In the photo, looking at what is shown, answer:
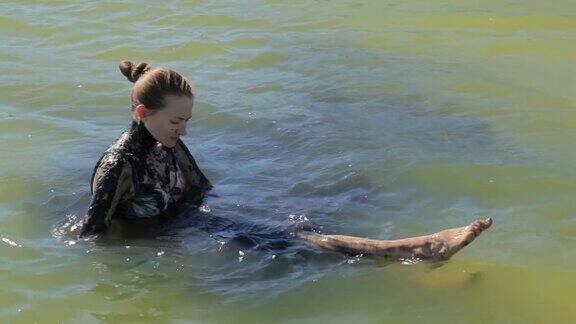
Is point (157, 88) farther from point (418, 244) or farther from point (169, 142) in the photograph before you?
point (418, 244)

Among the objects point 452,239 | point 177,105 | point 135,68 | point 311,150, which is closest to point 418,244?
point 452,239

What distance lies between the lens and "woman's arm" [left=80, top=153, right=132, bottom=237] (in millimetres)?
5074

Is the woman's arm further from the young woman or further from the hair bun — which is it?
the hair bun

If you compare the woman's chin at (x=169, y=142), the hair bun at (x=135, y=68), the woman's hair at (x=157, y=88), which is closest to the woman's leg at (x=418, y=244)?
the woman's chin at (x=169, y=142)

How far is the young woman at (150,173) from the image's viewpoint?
16.0 ft

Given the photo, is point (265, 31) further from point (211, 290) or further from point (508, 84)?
point (211, 290)

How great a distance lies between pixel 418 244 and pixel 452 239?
0.59 feet

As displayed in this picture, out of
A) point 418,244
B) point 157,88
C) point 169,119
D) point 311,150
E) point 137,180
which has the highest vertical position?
point 157,88

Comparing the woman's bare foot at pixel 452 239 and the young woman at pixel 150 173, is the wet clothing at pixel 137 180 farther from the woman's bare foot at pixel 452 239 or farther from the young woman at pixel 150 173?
the woman's bare foot at pixel 452 239

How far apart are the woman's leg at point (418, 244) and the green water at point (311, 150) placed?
75 millimetres

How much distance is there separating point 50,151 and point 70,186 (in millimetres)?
760

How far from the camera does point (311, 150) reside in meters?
6.88

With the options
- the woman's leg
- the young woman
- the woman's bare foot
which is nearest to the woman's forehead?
the young woman

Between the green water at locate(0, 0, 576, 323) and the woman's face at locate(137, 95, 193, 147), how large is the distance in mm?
630
